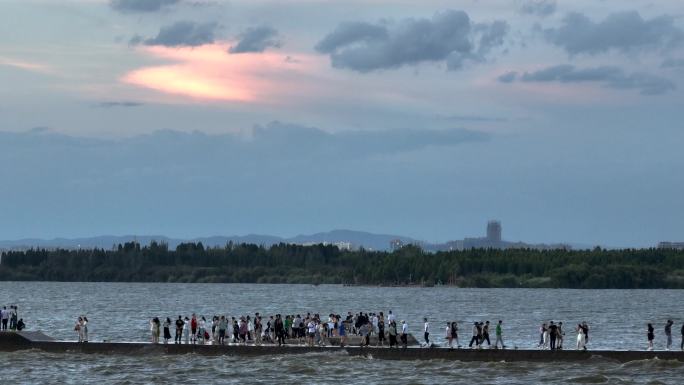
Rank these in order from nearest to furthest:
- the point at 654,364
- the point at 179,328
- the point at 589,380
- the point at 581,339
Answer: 1. the point at 589,380
2. the point at 654,364
3. the point at 581,339
4. the point at 179,328

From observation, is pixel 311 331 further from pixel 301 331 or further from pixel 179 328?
pixel 179 328

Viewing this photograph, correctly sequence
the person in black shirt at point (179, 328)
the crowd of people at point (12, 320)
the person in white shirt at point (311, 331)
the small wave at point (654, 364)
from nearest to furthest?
1. the small wave at point (654, 364)
2. the person in white shirt at point (311, 331)
3. the person in black shirt at point (179, 328)
4. the crowd of people at point (12, 320)

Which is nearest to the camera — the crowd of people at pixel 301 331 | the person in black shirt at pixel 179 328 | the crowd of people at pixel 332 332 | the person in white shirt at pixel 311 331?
the crowd of people at pixel 332 332

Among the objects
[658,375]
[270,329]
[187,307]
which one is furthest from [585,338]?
[187,307]

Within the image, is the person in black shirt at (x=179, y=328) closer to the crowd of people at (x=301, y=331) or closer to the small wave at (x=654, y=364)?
the crowd of people at (x=301, y=331)

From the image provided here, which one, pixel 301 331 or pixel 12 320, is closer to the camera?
pixel 301 331

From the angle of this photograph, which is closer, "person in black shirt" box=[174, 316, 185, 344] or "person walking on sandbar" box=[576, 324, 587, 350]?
"person walking on sandbar" box=[576, 324, 587, 350]

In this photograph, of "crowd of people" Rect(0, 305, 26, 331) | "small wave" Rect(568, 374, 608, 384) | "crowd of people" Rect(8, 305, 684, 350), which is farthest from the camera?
"crowd of people" Rect(0, 305, 26, 331)

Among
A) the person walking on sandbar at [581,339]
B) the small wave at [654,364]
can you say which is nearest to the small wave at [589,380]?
the small wave at [654,364]

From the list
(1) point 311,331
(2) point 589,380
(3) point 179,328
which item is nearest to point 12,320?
(3) point 179,328

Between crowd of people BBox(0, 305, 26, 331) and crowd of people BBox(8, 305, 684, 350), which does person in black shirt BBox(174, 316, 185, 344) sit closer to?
crowd of people BBox(8, 305, 684, 350)

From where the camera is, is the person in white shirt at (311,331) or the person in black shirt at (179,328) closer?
the person in white shirt at (311,331)

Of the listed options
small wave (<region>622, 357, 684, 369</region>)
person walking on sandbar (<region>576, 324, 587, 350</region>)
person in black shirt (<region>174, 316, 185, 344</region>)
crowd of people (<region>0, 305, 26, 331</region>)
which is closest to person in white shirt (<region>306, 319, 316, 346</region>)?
person in black shirt (<region>174, 316, 185, 344</region>)

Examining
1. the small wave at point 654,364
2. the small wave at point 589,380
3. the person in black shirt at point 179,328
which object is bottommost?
the small wave at point 589,380
